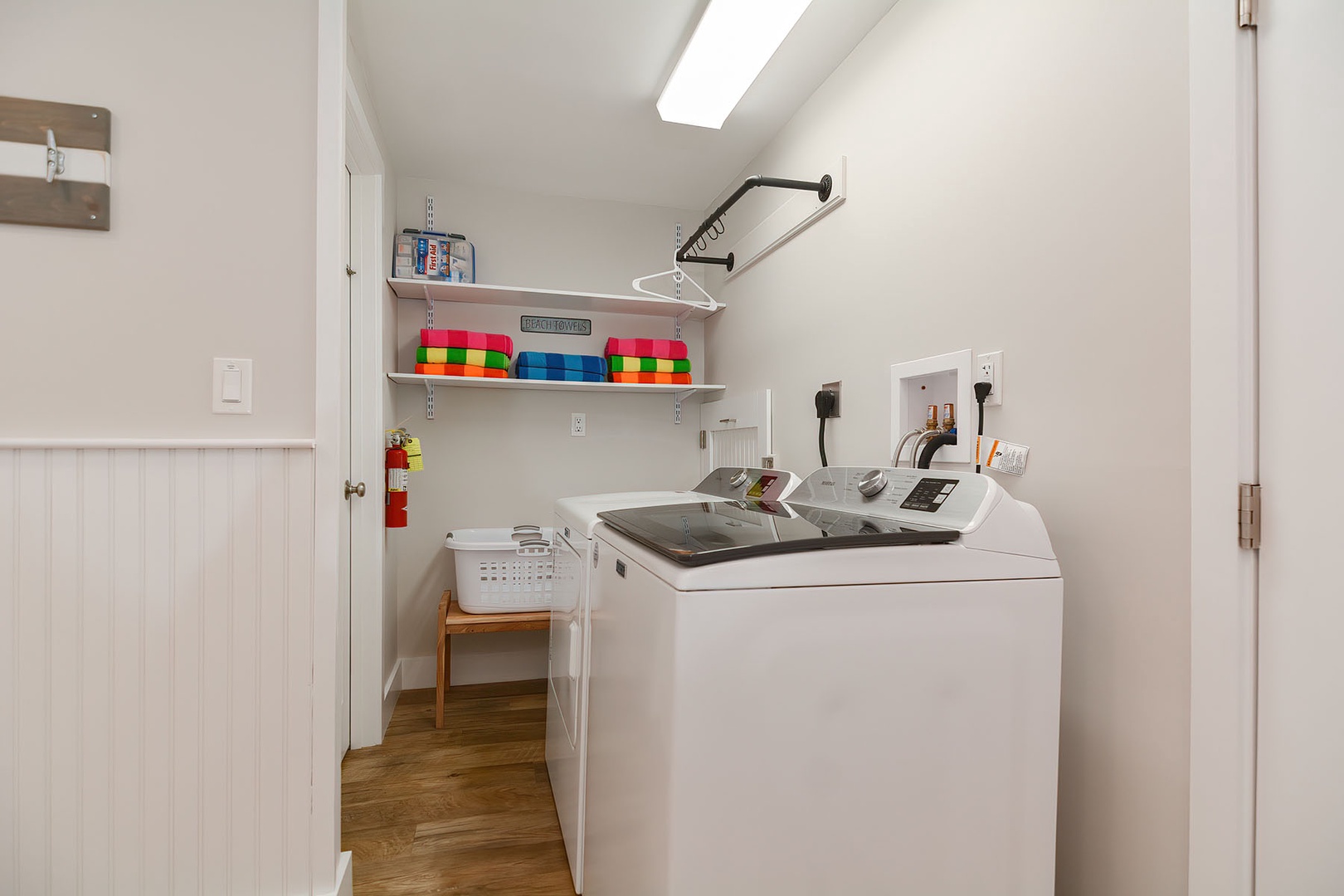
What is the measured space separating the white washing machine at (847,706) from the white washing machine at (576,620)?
40 centimetres

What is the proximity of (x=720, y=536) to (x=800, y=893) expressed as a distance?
1.78ft

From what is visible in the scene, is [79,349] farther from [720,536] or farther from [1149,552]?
[1149,552]

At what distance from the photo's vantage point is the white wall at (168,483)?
1275mm

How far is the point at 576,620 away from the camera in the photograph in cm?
166

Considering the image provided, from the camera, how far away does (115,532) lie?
1.30m

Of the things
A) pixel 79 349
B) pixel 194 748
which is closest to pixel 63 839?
pixel 194 748

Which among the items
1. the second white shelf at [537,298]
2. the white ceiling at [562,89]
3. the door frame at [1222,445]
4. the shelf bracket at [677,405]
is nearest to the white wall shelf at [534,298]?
the second white shelf at [537,298]

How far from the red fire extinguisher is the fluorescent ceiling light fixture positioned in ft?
5.08

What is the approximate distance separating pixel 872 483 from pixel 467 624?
180cm

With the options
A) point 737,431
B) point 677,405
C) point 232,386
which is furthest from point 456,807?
point 677,405

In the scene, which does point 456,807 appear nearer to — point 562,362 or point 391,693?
point 391,693

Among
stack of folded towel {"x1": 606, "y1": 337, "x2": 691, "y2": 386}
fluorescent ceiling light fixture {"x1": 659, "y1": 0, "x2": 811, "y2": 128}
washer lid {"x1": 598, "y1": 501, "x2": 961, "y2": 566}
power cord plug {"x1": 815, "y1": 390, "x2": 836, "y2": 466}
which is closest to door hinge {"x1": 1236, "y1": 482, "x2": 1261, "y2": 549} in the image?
washer lid {"x1": 598, "y1": 501, "x2": 961, "y2": 566}

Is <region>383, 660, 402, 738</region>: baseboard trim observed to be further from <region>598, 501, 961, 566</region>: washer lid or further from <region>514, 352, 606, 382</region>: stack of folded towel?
<region>598, 501, 961, 566</region>: washer lid

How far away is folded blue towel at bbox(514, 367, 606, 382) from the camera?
9.22 feet
